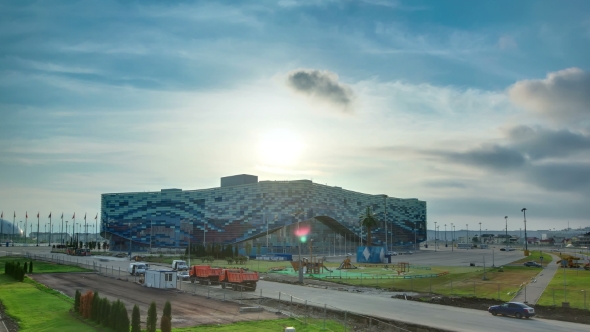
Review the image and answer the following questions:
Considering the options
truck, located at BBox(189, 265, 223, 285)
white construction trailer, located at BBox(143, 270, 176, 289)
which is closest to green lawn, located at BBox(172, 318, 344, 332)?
white construction trailer, located at BBox(143, 270, 176, 289)

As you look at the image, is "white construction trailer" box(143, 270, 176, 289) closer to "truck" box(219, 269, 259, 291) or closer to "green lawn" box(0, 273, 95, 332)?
"truck" box(219, 269, 259, 291)

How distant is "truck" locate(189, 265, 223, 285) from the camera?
2346 inches

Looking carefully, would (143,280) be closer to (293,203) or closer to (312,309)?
(312,309)

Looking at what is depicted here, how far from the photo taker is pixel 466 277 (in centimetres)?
7794

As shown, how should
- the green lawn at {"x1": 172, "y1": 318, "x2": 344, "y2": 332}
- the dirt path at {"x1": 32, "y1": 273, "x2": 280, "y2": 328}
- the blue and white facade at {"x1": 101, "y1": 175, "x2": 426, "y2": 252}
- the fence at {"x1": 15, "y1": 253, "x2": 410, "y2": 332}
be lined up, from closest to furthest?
the green lawn at {"x1": 172, "y1": 318, "x2": 344, "y2": 332} < the fence at {"x1": 15, "y1": 253, "x2": 410, "y2": 332} < the dirt path at {"x1": 32, "y1": 273, "x2": 280, "y2": 328} < the blue and white facade at {"x1": 101, "y1": 175, "x2": 426, "y2": 252}

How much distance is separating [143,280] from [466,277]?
4876cm

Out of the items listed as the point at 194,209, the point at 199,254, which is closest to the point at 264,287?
the point at 199,254

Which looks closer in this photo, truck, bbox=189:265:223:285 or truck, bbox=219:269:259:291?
truck, bbox=219:269:259:291

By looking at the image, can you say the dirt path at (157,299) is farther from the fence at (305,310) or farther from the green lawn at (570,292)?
the green lawn at (570,292)

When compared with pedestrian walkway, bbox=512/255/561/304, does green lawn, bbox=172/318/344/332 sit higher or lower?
higher

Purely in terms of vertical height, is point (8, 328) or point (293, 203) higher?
point (293, 203)

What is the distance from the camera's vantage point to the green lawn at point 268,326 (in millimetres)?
31870

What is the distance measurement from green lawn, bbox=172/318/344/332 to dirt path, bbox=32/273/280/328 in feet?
5.09

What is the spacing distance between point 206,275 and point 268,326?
28.3 metres
